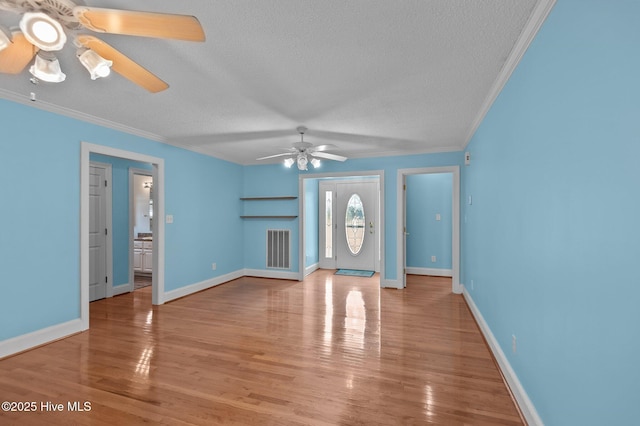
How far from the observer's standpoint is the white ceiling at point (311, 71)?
1.62 m

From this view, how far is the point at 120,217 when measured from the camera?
493 centimetres

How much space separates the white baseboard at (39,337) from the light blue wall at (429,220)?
5.56 meters

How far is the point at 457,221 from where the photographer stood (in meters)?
4.78

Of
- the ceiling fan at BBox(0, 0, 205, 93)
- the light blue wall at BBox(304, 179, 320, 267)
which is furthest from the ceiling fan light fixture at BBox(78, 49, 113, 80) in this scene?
the light blue wall at BBox(304, 179, 320, 267)

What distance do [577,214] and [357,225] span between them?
216 inches

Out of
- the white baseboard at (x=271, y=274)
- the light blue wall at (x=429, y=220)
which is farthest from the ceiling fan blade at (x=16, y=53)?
the light blue wall at (x=429, y=220)

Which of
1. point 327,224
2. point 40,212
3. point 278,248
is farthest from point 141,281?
point 327,224

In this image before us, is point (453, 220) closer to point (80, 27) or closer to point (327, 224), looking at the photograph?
point (327, 224)

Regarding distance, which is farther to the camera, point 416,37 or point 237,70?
point 237,70

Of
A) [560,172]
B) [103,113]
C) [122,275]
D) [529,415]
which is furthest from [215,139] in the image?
[529,415]

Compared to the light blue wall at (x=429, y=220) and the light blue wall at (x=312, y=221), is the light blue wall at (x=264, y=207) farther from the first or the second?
the light blue wall at (x=429, y=220)

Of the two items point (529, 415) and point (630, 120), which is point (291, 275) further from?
point (630, 120)

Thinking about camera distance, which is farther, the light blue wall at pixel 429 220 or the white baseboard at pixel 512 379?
the light blue wall at pixel 429 220

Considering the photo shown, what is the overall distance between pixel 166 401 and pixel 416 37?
292 cm
